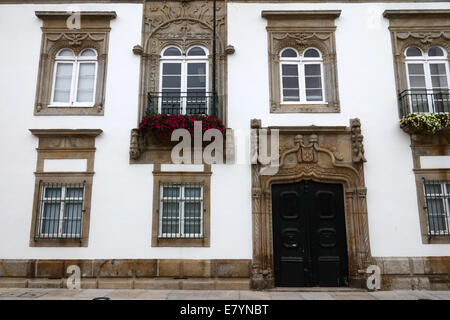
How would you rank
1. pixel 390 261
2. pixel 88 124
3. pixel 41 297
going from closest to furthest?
pixel 41 297 → pixel 390 261 → pixel 88 124

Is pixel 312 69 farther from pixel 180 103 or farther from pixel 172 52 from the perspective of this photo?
pixel 172 52

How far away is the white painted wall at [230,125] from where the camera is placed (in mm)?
9109

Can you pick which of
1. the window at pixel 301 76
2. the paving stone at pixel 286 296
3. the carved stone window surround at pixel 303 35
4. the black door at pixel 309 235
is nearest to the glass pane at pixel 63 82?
the carved stone window surround at pixel 303 35

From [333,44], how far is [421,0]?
2557 millimetres

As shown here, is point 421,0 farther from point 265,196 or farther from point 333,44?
point 265,196

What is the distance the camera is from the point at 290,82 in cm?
1006

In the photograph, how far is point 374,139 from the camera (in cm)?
948

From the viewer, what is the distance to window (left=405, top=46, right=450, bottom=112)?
32.0 feet

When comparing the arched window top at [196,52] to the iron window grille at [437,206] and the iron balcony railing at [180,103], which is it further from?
the iron window grille at [437,206]

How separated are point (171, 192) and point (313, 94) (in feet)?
13.9

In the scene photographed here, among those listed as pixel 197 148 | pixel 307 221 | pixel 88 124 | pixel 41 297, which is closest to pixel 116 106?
pixel 88 124

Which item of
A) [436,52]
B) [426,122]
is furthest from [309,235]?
[436,52]

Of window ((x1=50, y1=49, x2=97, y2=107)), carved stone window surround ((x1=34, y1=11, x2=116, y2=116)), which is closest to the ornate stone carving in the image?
carved stone window surround ((x1=34, y1=11, x2=116, y2=116))

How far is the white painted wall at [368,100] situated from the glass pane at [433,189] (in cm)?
34
